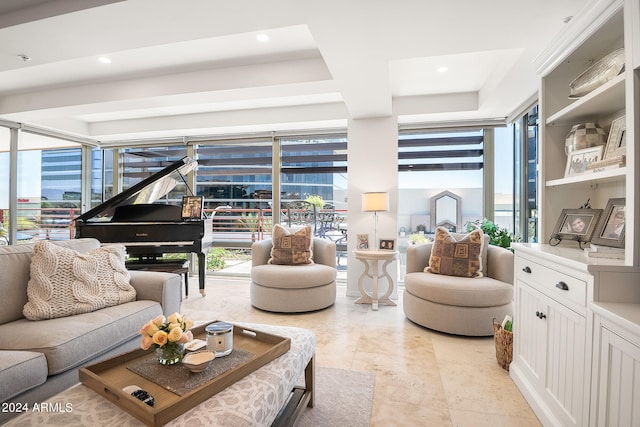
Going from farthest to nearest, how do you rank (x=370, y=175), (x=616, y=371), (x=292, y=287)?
1. (x=370, y=175)
2. (x=292, y=287)
3. (x=616, y=371)

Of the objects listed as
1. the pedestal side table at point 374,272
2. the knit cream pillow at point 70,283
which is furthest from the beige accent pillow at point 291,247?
the knit cream pillow at point 70,283

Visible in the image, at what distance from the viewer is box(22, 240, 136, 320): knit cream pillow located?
180 cm

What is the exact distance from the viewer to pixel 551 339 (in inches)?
63.3

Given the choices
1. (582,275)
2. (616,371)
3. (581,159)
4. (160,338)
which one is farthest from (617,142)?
(160,338)

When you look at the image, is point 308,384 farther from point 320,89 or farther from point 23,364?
point 320,89

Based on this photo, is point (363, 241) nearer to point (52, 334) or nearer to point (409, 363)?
point (409, 363)

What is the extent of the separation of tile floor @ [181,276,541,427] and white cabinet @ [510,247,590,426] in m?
0.15

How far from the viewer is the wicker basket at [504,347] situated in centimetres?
216

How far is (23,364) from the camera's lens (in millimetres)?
1351

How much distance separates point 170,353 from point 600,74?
2.43m

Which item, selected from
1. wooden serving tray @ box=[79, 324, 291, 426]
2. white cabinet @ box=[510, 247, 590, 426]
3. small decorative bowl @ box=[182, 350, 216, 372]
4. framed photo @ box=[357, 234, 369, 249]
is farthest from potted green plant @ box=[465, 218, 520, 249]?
small decorative bowl @ box=[182, 350, 216, 372]

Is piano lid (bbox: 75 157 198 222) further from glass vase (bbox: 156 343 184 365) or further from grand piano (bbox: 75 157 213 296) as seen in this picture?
glass vase (bbox: 156 343 184 365)

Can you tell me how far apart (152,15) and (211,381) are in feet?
7.17

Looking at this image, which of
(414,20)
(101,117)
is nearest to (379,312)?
(414,20)
